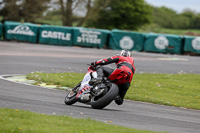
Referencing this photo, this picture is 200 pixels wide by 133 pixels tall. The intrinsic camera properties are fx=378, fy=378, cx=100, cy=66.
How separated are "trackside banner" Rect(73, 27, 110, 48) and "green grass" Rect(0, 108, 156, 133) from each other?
989 inches

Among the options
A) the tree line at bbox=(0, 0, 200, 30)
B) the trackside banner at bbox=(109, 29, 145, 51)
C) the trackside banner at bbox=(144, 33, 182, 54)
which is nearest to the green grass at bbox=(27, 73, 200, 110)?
the trackside banner at bbox=(144, 33, 182, 54)

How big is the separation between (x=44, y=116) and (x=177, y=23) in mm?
126016

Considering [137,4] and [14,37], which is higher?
[137,4]

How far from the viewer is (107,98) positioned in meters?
7.95

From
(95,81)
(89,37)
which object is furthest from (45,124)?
(89,37)

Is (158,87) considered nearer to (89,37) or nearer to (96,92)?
(96,92)

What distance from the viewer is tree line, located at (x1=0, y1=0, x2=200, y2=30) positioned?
166 ft

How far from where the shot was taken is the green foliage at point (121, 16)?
6475 centimetres

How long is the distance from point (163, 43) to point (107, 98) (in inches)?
978

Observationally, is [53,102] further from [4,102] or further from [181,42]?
[181,42]

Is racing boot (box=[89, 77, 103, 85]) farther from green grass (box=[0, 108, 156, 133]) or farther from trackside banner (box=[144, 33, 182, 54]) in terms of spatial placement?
trackside banner (box=[144, 33, 182, 54])

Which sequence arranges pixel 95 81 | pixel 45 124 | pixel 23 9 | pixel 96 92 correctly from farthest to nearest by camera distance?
1. pixel 23 9
2. pixel 95 81
3. pixel 96 92
4. pixel 45 124

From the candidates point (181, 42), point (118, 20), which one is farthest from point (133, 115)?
point (118, 20)

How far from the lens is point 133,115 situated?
8.54 m
